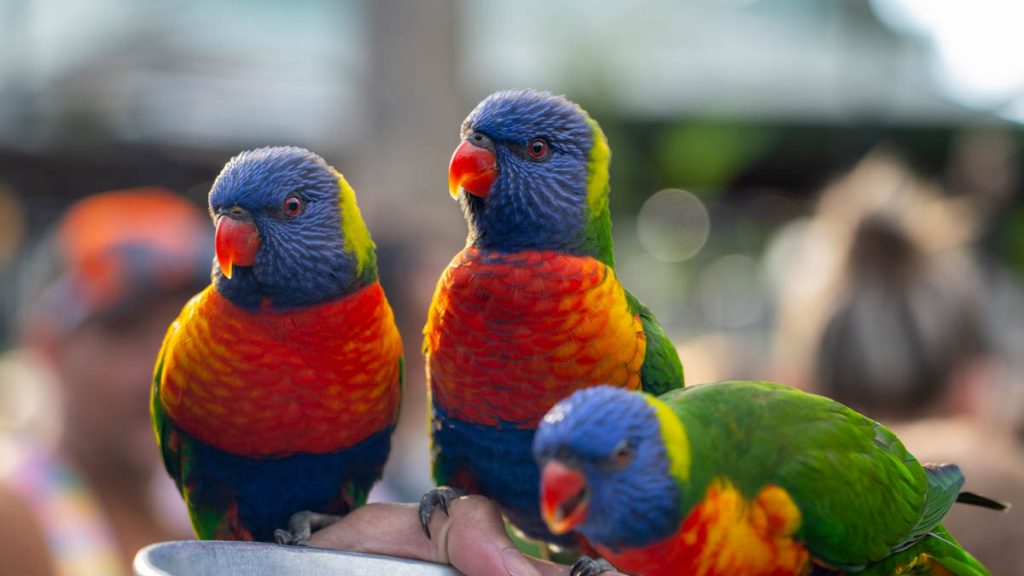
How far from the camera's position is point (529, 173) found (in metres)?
1.18

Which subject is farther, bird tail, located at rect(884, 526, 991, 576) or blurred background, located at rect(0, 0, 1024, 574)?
blurred background, located at rect(0, 0, 1024, 574)

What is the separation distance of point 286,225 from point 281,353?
0.55ft

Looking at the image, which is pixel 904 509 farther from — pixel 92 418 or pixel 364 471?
pixel 92 418

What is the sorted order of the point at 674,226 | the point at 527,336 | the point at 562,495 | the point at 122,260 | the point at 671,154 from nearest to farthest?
the point at 562,495 → the point at 527,336 → the point at 122,260 → the point at 671,154 → the point at 674,226

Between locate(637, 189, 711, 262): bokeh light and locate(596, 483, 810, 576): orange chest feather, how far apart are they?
5.66 m

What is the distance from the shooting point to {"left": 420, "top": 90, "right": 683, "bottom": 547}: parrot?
1.12 m

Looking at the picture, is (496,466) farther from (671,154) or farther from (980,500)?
(671,154)

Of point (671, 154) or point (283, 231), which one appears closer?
point (283, 231)

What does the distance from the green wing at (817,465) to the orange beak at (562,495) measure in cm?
14

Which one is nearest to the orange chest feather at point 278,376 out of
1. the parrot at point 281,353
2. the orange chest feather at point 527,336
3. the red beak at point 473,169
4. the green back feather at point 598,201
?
the parrot at point 281,353

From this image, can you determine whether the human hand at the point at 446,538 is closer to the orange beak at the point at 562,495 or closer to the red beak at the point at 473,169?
the orange beak at the point at 562,495

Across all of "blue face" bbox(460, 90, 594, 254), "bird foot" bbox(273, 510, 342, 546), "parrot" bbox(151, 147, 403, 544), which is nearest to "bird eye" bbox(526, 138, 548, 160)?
"blue face" bbox(460, 90, 594, 254)

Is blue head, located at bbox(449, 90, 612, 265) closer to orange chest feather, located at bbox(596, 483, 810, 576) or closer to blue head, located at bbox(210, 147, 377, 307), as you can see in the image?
blue head, located at bbox(210, 147, 377, 307)

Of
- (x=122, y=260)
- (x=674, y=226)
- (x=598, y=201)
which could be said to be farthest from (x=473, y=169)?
(x=674, y=226)
